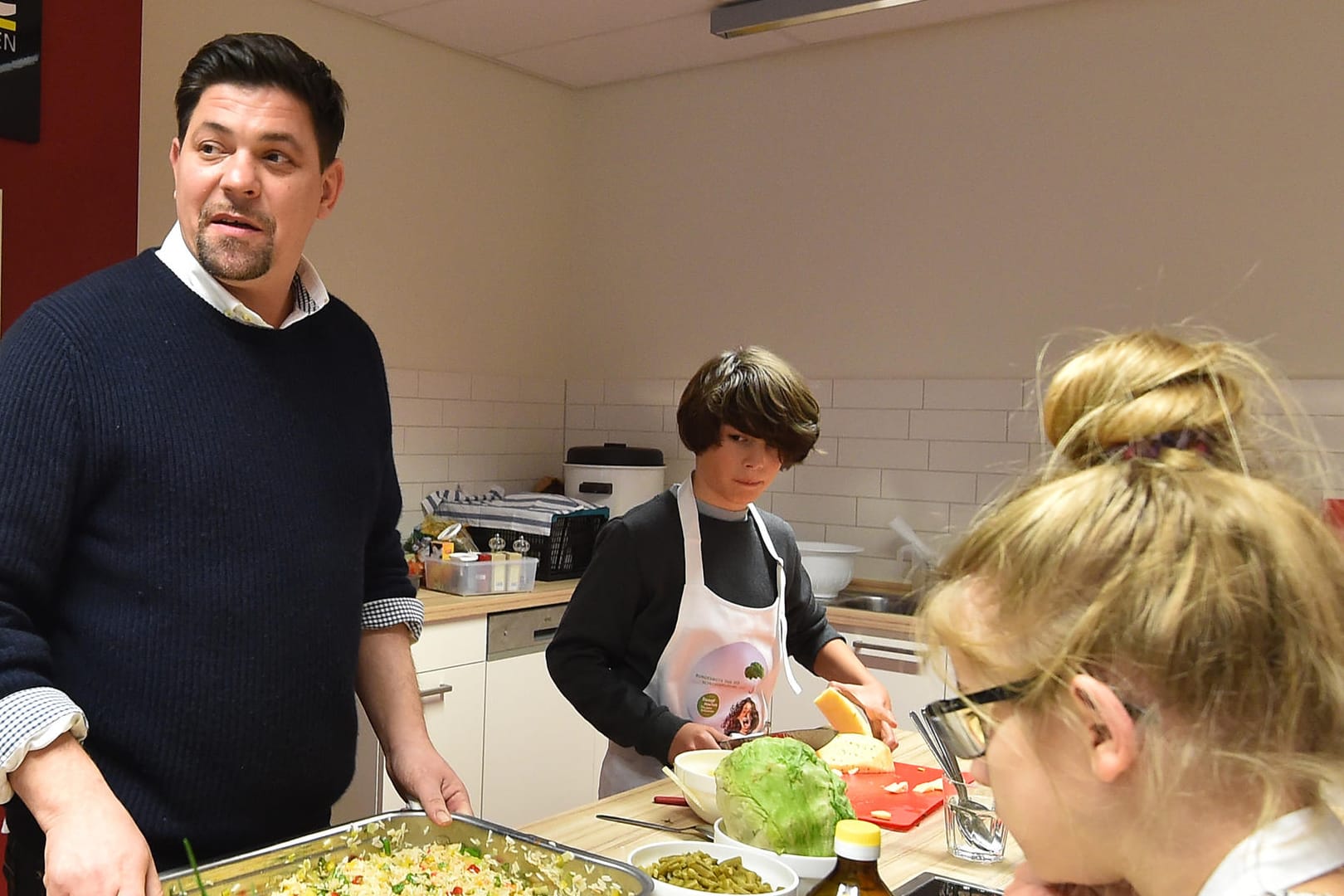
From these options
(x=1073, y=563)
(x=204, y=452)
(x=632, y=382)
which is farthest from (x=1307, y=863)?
(x=632, y=382)

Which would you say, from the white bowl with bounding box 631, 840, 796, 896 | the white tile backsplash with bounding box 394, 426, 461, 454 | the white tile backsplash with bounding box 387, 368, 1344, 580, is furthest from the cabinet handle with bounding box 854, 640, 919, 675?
the white bowl with bounding box 631, 840, 796, 896

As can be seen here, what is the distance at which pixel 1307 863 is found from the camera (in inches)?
29.1

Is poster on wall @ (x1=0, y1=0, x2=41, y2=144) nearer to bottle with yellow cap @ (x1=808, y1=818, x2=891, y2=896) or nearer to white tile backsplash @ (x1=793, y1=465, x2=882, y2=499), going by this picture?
white tile backsplash @ (x1=793, y1=465, x2=882, y2=499)

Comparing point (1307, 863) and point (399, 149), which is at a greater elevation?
point (399, 149)

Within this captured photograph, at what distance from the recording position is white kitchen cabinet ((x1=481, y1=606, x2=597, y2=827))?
3.55 metres

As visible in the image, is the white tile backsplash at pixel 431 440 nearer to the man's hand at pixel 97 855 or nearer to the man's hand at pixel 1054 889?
the man's hand at pixel 97 855

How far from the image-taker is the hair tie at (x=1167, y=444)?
0.80 m

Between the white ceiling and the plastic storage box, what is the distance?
1.77 m

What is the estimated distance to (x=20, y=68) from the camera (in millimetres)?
2986

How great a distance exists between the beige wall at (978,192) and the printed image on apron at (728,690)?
5.96 feet

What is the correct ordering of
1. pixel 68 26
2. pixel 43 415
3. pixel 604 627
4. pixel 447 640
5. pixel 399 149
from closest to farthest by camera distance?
pixel 43 415, pixel 604 627, pixel 68 26, pixel 447 640, pixel 399 149

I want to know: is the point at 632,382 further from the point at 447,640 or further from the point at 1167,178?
the point at 1167,178

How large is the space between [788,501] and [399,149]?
1.82 m

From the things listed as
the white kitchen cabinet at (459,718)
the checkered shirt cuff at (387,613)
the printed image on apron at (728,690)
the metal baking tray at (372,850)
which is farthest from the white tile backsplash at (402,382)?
the metal baking tray at (372,850)
